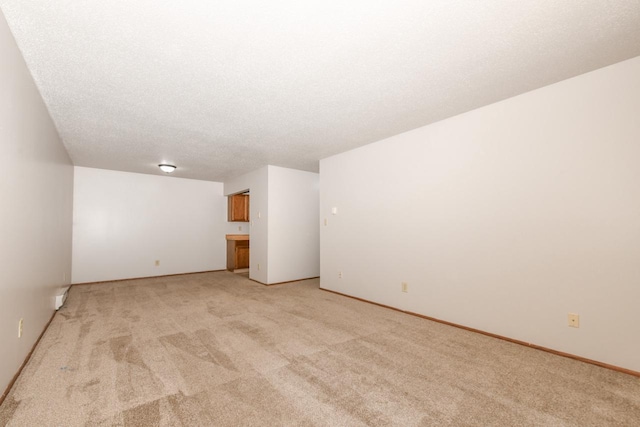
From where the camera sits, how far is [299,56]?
2.04 meters

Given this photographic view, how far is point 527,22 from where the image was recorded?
67.9 inches

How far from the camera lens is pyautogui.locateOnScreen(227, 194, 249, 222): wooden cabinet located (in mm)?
7223

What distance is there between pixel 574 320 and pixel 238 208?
6.62 metres

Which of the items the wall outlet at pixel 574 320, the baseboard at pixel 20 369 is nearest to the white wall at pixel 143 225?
the baseboard at pixel 20 369

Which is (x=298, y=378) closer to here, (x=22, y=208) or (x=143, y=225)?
(x=22, y=208)

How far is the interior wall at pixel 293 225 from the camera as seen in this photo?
212 inches

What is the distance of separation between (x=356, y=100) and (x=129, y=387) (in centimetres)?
299

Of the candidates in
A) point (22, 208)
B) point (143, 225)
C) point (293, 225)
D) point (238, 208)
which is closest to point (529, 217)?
point (293, 225)

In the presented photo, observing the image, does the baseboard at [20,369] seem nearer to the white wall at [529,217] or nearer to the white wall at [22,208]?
the white wall at [22,208]

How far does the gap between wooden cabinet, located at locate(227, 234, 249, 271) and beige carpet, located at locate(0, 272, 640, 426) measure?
3.88 m

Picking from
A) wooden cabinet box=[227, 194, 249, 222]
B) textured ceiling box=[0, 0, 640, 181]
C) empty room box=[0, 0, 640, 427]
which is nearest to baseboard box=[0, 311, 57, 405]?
empty room box=[0, 0, 640, 427]

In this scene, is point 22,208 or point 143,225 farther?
point 143,225

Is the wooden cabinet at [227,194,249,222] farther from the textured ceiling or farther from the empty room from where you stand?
the textured ceiling

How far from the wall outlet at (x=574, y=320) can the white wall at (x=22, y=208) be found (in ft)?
13.7
